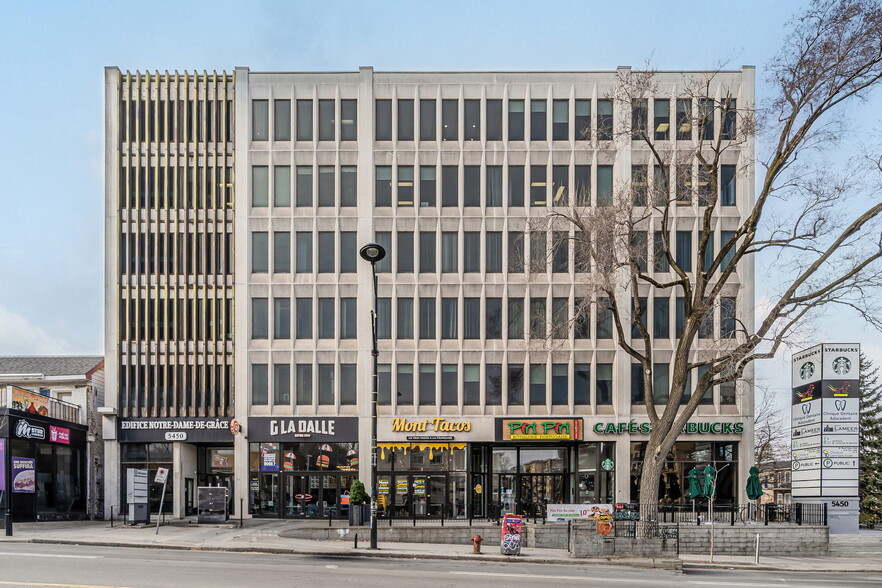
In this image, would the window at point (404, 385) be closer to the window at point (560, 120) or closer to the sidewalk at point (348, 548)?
the sidewalk at point (348, 548)

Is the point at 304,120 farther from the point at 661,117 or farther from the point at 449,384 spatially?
the point at 661,117

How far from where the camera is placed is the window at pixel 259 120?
43.9 metres

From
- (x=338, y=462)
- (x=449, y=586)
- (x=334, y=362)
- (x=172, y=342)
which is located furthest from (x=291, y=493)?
(x=449, y=586)

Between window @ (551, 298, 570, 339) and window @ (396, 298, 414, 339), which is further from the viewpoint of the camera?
window @ (396, 298, 414, 339)

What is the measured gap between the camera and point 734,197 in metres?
43.4

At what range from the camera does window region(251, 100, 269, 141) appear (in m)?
43.9

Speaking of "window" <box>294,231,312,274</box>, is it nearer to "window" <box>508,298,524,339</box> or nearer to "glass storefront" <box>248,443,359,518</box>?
"glass storefront" <box>248,443,359,518</box>

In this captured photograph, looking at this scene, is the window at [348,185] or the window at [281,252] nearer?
the window at [281,252]

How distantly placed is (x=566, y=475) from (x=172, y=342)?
21.6 m

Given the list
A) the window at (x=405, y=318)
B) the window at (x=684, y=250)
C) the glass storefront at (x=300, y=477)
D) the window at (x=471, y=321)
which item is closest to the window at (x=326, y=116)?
the window at (x=405, y=318)

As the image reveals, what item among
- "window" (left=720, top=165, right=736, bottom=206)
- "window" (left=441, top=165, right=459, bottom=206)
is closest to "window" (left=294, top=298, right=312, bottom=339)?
"window" (left=441, top=165, right=459, bottom=206)

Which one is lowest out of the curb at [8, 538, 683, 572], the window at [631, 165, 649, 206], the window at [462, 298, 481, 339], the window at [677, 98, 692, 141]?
the curb at [8, 538, 683, 572]

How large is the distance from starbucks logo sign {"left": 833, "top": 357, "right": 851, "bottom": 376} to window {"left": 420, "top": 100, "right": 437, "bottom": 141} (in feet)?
73.3

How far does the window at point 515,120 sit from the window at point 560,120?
5.30 feet
